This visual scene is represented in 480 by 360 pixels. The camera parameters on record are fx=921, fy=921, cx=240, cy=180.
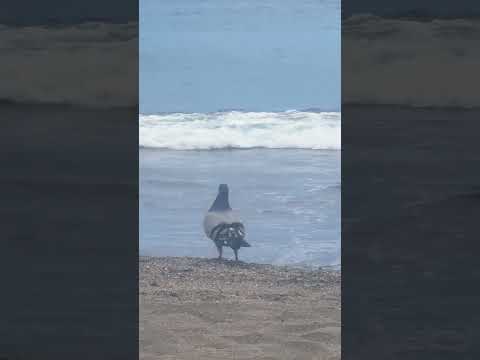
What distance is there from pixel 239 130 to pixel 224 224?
1.27 m

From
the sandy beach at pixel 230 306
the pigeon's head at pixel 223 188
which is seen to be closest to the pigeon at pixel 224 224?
the pigeon's head at pixel 223 188

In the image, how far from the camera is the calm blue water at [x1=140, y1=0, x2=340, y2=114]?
1129 cm

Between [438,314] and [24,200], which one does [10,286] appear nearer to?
[24,200]

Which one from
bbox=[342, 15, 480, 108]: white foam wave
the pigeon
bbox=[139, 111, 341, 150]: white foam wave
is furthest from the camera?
bbox=[139, 111, 341, 150]: white foam wave

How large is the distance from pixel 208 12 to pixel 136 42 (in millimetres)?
7603

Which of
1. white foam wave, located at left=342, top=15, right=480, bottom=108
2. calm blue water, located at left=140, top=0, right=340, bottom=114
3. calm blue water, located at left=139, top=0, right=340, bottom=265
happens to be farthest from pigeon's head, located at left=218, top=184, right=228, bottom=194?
white foam wave, located at left=342, top=15, right=480, bottom=108

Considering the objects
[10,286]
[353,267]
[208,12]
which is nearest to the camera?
[353,267]

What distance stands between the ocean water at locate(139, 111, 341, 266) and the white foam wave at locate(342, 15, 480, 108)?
6.68 metres

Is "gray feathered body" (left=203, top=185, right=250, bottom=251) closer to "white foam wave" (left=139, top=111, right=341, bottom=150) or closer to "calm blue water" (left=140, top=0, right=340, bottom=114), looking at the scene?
"white foam wave" (left=139, top=111, right=341, bottom=150)

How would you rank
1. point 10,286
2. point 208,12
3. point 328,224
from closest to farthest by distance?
point 10,286 → point 328,224 → point 208,12

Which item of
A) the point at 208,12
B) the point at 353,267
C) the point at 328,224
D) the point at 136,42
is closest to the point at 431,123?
the point at 353,267

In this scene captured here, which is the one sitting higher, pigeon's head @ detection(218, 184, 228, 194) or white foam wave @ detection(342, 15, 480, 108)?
white foam wave @ detection(342, 15, 480, 108)

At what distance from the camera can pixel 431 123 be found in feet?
12.3

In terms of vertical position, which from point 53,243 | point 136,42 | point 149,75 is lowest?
point 53,243
